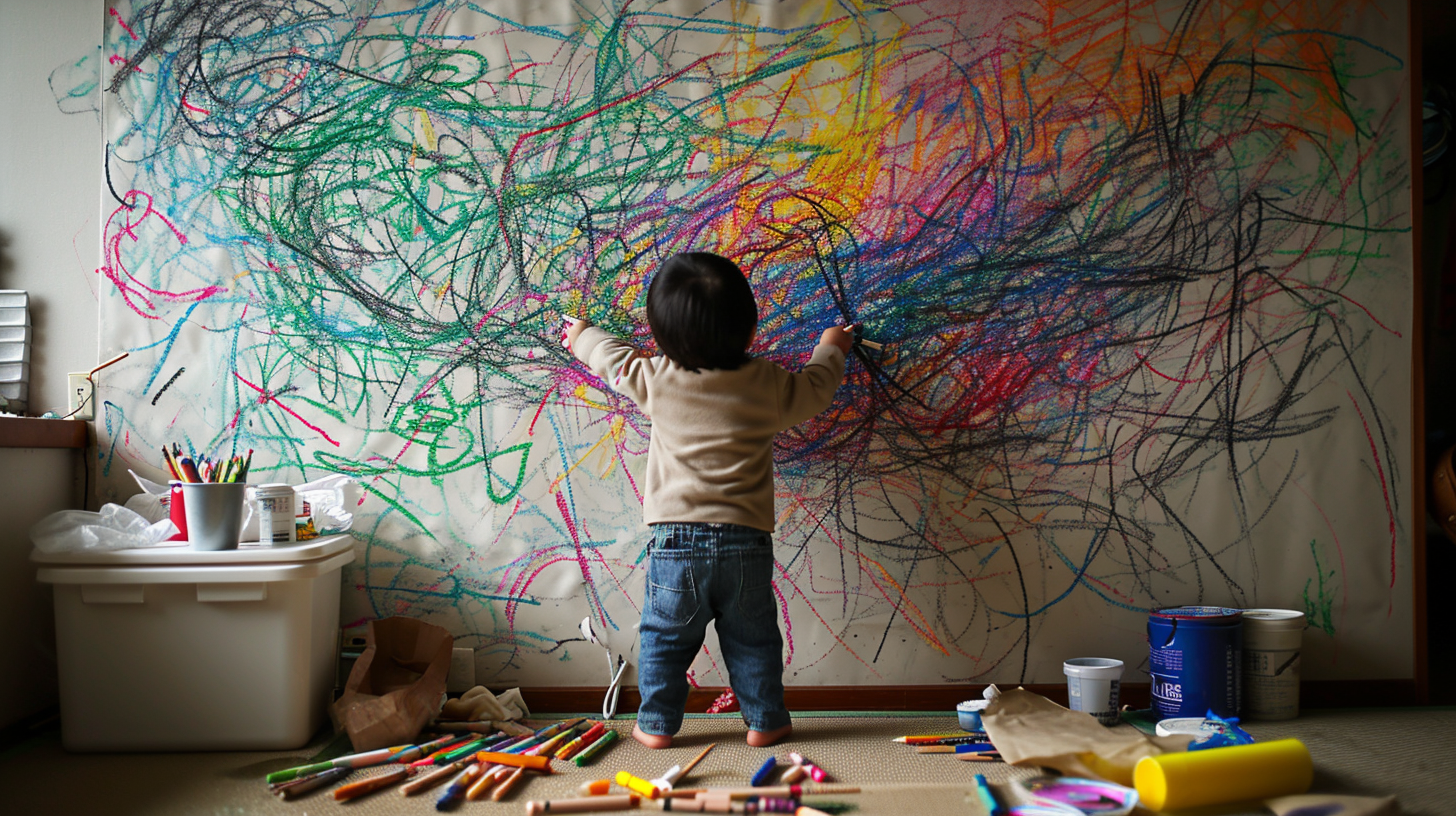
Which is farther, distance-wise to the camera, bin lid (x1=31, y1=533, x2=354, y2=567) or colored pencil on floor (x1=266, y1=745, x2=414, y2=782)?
bin lid (x1=31, y1=533, x2=354, y2=567)

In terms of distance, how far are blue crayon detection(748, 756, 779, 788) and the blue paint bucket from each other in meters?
0.94

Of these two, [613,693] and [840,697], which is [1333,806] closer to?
[840,697]

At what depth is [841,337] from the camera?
6.29 ft

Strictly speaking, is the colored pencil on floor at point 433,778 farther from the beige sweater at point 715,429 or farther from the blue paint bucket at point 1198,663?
the blue paint bucket at point 1198,663

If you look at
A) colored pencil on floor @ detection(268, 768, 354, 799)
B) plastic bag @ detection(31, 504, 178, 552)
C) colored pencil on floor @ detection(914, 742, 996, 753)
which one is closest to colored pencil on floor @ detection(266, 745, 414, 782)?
colored pencil on floor @ detection(268, 768, 354, 799)

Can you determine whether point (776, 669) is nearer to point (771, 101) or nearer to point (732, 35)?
point (771, 101)

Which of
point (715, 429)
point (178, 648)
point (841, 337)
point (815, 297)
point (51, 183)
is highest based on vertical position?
point (51, 183)

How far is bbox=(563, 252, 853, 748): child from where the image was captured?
172 cm

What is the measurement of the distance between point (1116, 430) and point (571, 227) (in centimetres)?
141

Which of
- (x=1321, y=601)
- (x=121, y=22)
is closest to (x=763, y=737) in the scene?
(x=1321, y=601)

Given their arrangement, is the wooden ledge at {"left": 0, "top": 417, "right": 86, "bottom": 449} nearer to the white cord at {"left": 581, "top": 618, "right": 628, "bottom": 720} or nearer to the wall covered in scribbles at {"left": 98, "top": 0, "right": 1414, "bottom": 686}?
the wall covered in scribbles at {"left": 98, "top": 0, "right": 1414, "bottom": 686}

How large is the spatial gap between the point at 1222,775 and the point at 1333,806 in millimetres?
168

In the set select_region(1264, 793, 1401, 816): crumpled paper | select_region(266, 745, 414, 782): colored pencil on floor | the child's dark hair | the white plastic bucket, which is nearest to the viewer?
select_region(1264, 793, 1401, 816): crumpled paper

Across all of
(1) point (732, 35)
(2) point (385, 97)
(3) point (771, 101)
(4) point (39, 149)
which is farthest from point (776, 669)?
(4) point (39, 149)
